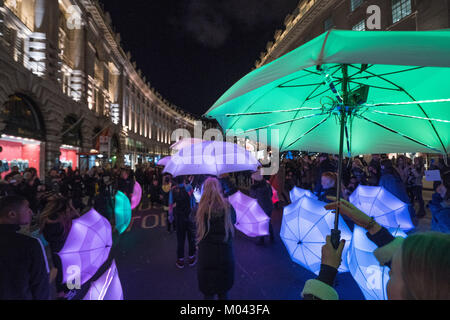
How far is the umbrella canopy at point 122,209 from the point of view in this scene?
6.07 m

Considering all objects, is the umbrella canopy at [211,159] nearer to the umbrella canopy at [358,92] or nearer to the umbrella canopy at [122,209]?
the umbrella canopy at [122,209]

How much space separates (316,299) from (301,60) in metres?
1.66

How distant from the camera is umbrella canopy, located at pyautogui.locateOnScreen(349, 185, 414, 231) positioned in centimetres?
384

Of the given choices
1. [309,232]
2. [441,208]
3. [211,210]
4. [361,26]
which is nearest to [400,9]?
[361,26]

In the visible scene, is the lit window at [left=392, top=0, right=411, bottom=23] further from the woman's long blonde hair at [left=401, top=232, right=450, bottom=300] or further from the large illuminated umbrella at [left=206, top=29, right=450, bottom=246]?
the woman's long blonde hair at [left=401, top=232, right=450, bottom=300]

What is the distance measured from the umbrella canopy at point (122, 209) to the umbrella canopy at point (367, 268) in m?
5.36

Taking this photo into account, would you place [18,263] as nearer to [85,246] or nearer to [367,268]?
[85,246]

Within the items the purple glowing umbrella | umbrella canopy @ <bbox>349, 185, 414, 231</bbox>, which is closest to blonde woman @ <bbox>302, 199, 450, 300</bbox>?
the purple glowing umbrella

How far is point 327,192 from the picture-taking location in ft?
15.2

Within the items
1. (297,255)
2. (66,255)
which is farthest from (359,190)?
(66,255)

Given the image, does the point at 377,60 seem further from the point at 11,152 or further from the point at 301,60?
the point at 11,152

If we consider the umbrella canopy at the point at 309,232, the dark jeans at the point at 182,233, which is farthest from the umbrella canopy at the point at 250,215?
the umbrella canopy at the point at 309,232

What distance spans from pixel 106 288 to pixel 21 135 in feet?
55.8

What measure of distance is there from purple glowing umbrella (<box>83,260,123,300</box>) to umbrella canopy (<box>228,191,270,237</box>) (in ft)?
11.3
